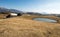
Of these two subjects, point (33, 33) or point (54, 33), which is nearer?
point (33, 33)

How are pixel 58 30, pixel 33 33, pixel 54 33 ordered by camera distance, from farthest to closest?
pixel 58 30
pixel 54 33
pixel 33 33

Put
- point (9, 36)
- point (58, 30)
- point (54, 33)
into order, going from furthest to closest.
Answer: point (58, 30)
point (54, 33)
point (9, 36)

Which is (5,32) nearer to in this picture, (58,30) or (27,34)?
(27,34)

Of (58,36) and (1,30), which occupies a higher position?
(1,30)

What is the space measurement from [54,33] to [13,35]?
26.5ft

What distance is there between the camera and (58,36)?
19.6 m

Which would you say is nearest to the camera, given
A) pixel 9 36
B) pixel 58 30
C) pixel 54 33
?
pixel 9 36

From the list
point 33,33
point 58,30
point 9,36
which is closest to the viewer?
point 9,36

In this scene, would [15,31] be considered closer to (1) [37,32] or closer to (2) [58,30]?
(1) [37,32]

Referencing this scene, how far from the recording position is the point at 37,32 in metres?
19.2

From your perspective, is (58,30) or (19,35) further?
(58,30)

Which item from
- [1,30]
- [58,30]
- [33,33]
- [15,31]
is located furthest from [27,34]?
[58,30]

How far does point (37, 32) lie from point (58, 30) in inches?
205

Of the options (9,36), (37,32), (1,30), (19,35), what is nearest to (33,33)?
(37,32)
